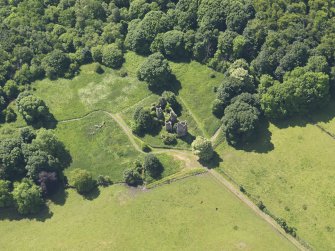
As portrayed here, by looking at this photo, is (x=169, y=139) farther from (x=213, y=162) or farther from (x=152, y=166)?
(x=213, y=162)

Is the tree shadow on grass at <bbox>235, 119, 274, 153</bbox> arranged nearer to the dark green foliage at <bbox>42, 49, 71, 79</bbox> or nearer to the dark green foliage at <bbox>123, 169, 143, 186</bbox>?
the dark green foliage at <bbox>123, 169, 143, 186</bbox>

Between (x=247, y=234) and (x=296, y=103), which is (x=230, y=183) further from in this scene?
A: (x=296, y=103)

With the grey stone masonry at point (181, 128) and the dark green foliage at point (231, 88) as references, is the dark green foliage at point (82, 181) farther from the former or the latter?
the dark green foliage at point (231, 88)

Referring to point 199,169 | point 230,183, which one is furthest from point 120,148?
point 230,183

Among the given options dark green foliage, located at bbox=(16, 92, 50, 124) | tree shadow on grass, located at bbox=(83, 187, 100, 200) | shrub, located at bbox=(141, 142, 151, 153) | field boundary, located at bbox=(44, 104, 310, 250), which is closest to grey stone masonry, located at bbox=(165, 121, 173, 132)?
field boundary, located at bbox=(44, 104, 310, 250)

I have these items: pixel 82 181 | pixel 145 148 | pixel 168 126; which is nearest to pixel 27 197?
pixel 82 181

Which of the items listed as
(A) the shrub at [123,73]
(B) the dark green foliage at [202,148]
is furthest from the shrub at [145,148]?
(A) the shrub at [123,73]

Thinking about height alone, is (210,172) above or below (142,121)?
below
